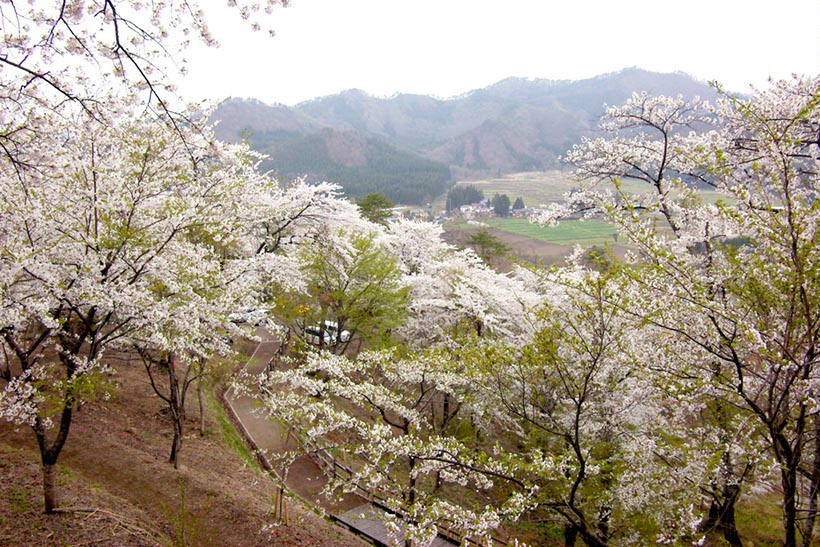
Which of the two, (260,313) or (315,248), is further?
(315,248)

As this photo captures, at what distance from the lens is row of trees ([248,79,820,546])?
4.46 metres

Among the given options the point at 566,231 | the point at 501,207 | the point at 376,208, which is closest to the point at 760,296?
the point at 376,208

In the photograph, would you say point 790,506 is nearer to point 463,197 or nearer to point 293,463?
point 293,463

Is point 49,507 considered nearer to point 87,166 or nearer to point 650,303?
point 87,166

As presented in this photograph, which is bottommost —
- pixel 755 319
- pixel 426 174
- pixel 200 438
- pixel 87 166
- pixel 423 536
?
pixel 200 438

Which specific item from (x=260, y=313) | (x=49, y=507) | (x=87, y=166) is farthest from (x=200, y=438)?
(x=87, y=166)

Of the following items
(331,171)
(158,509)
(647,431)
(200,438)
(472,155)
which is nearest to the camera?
(158,509)

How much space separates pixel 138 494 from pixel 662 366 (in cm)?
938

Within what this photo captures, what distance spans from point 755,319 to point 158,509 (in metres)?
9.88

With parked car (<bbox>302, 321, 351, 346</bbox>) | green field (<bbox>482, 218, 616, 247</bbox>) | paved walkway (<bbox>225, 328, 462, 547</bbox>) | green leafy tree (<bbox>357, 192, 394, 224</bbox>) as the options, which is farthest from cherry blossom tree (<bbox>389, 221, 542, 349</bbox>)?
green field (<bbox>482, 218, 616, 247</bbox>)

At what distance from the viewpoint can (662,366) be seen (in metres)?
5.60

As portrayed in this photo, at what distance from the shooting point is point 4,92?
4379 mm

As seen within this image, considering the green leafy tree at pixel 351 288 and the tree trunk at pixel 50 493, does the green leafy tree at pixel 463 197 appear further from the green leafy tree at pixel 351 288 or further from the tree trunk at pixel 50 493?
the tree trunk at pixel 50 493

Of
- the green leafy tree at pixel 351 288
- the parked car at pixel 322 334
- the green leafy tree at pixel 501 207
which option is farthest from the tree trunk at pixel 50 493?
the green leafy tree at pixel 501 207
